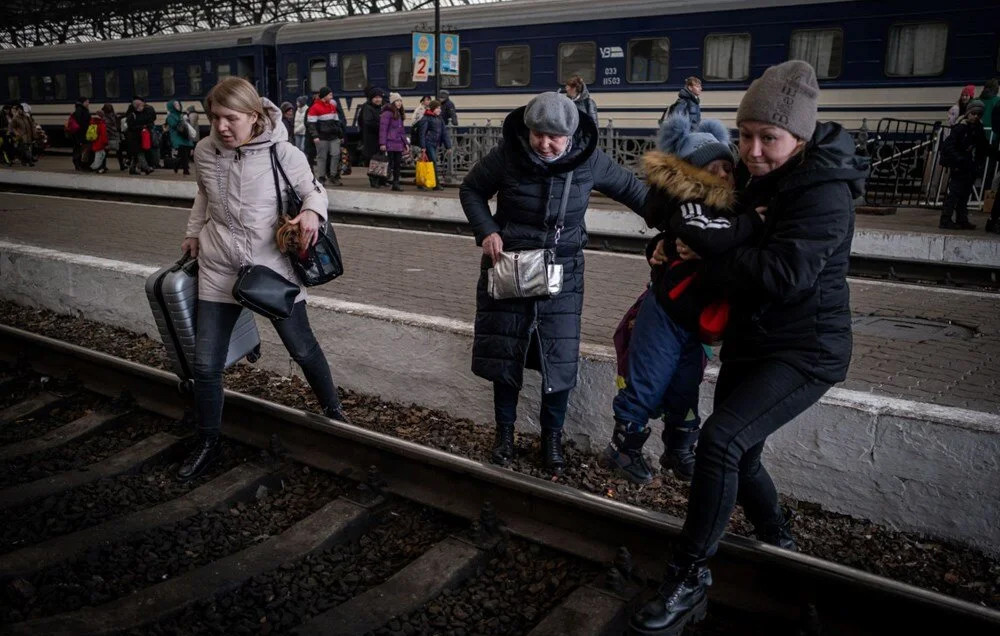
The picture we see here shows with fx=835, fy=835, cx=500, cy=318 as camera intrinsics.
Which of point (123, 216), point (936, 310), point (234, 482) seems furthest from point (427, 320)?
point (123, 216)

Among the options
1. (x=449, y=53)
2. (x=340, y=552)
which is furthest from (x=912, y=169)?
(x=340, y=552)

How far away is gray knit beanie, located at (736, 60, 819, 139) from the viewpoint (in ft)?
8.89

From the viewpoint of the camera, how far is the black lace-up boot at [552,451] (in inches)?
176

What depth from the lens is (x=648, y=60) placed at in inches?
707

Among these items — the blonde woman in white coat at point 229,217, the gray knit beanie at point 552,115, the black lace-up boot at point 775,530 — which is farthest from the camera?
the blonde woman in white coat at point 229,217

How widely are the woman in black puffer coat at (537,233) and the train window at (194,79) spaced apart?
25.2 m

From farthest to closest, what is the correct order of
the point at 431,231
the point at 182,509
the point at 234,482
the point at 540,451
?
the point at 431,231
the point at 540,451
the point at 234,482
the point at 182,509

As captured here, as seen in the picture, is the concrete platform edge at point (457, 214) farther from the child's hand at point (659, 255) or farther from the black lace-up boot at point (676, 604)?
the black lace-up boot at point (676, 604)

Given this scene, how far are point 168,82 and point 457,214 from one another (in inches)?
746

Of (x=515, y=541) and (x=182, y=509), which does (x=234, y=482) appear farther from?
(x=515, y=541)

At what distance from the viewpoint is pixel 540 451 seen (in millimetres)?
4648

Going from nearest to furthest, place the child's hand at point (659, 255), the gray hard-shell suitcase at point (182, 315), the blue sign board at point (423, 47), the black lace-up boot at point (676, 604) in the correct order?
the black lace-up boot at point (676, 604)
the child's hand at point (659, 255)
the gray hard-shell suitcase at point (182, 315)
the blue sign board at point (423, 47)

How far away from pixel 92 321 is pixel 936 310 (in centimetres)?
715

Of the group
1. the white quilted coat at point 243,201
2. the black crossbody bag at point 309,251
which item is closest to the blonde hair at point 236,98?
the white quilted coat at point 243,201
